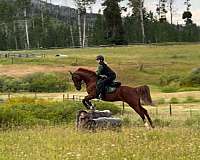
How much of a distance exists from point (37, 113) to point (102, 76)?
334 inches

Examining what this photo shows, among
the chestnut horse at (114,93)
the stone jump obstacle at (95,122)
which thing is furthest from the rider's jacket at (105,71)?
the stone jump obstacle at (95,122)

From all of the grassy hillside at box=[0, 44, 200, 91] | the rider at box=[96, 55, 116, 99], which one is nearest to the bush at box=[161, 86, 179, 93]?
the grassy hillside at box=[0, 44, 200, 91]

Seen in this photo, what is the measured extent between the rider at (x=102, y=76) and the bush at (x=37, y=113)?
382 cm

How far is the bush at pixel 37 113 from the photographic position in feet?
77.7

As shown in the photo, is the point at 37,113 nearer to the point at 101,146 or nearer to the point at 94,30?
the point at 101,146

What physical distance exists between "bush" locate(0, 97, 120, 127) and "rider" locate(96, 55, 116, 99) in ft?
12.5

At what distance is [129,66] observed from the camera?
72.2m

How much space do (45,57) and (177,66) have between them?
19.1 m

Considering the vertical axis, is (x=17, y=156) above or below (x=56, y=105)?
above

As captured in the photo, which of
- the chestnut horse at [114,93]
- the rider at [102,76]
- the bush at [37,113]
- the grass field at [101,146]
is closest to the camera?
the grass field at [101,146]

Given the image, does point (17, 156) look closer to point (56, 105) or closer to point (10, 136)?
point (10, 136)

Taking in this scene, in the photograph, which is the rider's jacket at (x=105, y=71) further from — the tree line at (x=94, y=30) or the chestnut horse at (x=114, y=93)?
the tree line at (x=94, y=30)

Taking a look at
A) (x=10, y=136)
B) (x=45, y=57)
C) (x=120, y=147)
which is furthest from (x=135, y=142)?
(x=45, y=57)

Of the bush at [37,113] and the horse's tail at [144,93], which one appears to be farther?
the bush at [37,113]
